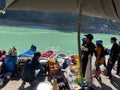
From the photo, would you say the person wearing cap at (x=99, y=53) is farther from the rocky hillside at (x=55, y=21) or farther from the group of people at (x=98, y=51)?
the rocky hillside at (x=55, y=21)

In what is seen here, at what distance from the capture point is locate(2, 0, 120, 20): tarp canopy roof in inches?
228

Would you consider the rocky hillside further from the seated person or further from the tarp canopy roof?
the tarp canopy roof

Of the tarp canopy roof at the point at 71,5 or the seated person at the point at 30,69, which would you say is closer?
the tarp canopy roof at the point at 71,5

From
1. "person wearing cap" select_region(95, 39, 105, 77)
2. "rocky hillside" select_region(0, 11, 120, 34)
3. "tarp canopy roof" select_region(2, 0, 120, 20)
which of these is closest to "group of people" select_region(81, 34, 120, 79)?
"person wearing cap" select_region(95, 39, 105, 77)

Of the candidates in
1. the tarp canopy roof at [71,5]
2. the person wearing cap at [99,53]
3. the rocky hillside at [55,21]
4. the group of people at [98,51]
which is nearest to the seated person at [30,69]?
the group of people at [98,51]

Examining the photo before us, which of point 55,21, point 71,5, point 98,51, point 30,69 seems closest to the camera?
point 71,5

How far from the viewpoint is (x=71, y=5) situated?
20.7ft

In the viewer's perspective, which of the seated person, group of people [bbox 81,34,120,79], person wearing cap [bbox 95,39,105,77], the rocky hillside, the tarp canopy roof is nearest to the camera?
the tarp canopy roof

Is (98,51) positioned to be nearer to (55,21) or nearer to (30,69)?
(30,69)

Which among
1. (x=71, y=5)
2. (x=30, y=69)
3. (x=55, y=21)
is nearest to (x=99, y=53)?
(x=30, y=69)

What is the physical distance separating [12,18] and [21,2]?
6699 centimetres

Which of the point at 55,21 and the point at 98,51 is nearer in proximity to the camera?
the point at 98,51

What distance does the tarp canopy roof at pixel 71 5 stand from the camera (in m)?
5.80

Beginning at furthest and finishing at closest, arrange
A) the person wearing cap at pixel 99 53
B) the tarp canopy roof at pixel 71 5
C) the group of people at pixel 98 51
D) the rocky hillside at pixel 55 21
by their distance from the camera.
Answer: the rocky hillside at pixel 55 21
the person wearing cap at pixel 99 53
the group of people at pixel 98 51
the tarp canopy roof at pixel 71 5
